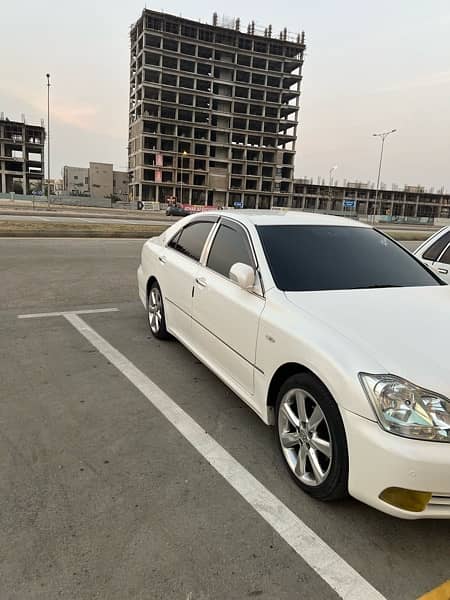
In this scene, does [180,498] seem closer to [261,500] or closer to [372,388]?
[261,500]

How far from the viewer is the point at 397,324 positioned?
2.67 m

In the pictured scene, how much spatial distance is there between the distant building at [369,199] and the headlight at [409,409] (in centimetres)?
10466

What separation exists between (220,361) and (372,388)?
1.59 meters

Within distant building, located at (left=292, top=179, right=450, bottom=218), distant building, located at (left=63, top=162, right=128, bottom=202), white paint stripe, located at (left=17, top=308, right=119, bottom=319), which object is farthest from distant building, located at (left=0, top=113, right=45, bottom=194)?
white paint stripe, located at (left=17, top=308, right=119, bottom=319)

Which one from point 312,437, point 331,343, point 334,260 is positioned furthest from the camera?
point 334,260

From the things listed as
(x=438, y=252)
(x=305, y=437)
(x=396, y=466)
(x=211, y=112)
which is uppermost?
(x=211, y=112)

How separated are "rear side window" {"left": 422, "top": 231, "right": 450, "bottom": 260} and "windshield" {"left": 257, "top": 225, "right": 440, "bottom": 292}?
6.36 ft

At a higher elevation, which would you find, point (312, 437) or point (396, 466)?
point (396, 466)

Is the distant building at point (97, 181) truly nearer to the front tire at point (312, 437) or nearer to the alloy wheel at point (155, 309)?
the alloy wheel at point (155, 309)

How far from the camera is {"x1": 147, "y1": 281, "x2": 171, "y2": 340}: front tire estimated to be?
5.12 meters

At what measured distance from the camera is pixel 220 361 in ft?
11.8

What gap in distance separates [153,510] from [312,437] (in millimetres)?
974

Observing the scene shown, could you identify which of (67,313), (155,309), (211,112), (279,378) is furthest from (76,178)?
(279,378)

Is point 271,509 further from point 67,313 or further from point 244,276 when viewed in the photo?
point 67,313
